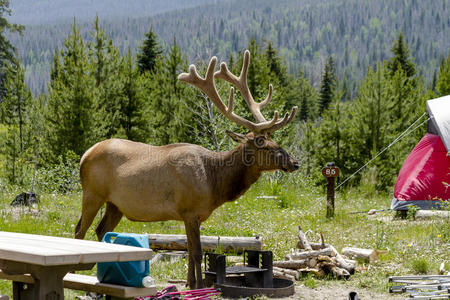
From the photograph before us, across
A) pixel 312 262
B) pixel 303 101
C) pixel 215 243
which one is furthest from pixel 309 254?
pixel 303 101

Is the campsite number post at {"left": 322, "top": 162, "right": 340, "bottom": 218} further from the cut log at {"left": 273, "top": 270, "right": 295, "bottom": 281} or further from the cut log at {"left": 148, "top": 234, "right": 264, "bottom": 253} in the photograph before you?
the cut log at {"left": 273, "top": 270, "right": 295, "bottom": 281}

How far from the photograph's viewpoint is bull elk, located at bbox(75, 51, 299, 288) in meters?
7.00

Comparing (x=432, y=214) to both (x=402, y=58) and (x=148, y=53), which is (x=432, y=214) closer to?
(x=402, y=58)

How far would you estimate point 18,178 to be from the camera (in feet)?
77.4

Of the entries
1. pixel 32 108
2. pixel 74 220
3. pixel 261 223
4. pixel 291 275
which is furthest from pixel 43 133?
pixel 291 275

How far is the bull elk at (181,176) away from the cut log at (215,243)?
1.70 metres

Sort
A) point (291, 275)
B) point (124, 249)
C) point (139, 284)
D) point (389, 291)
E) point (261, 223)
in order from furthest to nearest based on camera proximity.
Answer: point (261, 223)
point (291, 275)
point (389, 291)
point (139, 284)
point (124, 249)

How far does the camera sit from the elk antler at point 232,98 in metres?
7.32

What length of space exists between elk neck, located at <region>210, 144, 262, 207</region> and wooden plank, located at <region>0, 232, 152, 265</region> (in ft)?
9.21

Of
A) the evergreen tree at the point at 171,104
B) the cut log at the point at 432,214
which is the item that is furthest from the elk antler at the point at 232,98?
the evergreen tree at the point at 171,104

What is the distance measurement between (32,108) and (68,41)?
3273 millimetres

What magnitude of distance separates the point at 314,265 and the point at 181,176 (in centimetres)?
238

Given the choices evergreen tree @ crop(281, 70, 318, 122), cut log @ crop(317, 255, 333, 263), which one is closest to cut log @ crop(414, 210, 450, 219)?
cut log @ crop(317, 255, 333, 263)

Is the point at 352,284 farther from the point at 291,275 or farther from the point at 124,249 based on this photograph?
the point at 124,249
